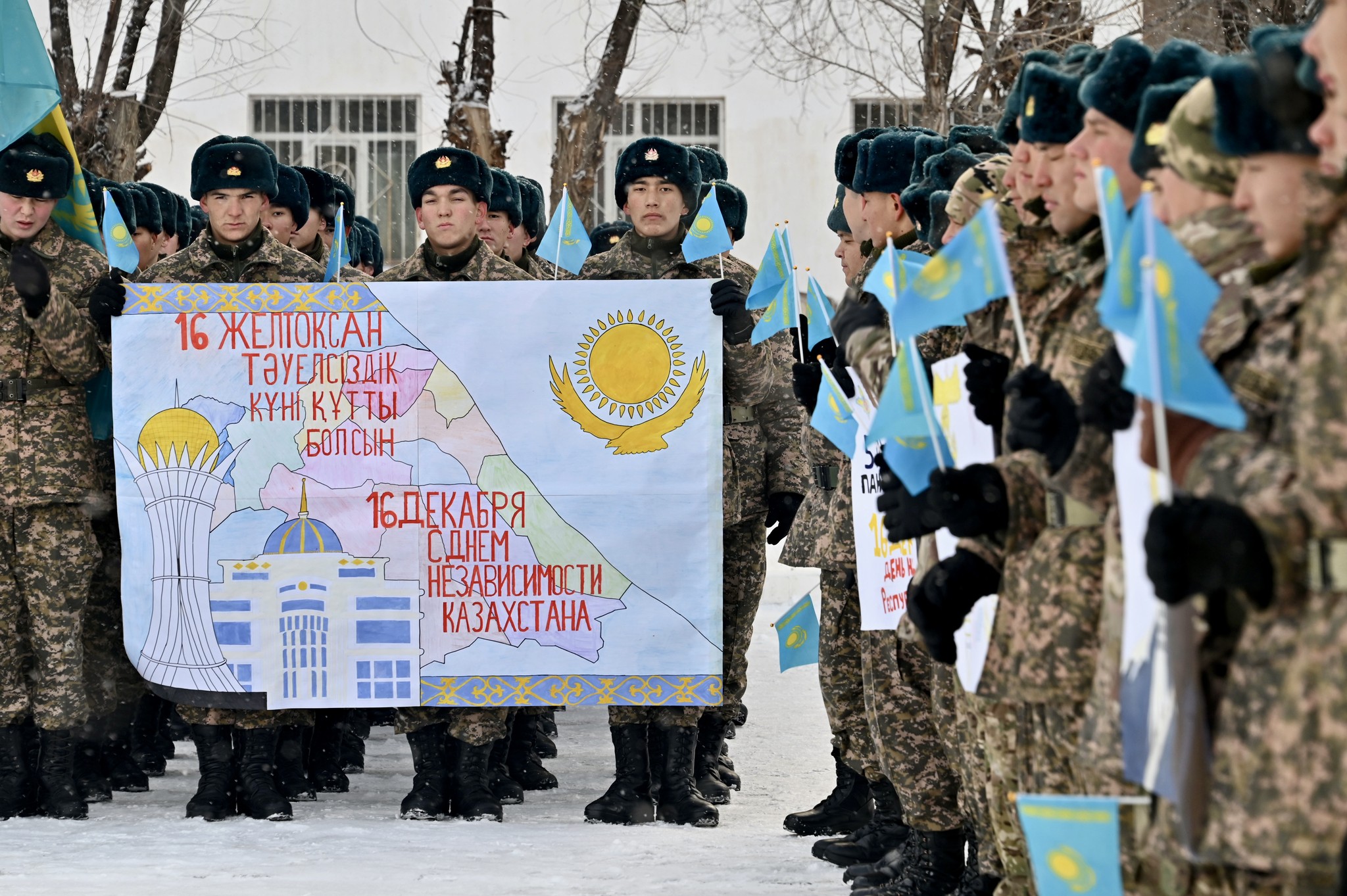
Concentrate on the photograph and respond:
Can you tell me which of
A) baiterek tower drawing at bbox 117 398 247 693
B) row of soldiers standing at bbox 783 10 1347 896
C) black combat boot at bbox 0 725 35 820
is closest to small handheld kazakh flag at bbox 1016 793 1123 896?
row of soldiers standing at bbox 783 10 1347 896

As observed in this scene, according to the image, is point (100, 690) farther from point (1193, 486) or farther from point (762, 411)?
point (1193, 486)

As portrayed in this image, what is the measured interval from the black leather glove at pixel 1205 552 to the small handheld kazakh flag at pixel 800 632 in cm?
412

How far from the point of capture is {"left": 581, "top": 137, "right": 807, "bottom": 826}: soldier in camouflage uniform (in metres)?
6.43

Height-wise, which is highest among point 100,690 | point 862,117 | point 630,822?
point 862,117

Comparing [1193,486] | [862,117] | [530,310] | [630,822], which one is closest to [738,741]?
[630,822]

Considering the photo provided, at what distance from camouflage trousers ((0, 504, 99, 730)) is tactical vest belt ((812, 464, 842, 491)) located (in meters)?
2.71

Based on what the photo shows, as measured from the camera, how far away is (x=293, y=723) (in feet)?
21.7

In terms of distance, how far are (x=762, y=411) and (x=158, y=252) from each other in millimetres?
3404

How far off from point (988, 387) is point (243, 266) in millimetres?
3677

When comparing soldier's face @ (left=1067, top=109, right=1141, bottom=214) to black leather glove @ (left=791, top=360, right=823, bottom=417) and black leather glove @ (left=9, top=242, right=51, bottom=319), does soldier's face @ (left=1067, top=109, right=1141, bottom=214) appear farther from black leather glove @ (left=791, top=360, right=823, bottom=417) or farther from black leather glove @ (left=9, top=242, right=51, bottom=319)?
black leather glove @ (left=9, top=242, right=51, bottom=319)

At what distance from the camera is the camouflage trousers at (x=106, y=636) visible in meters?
6.80

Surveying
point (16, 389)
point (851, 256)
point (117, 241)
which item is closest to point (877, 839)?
point (851, 256)

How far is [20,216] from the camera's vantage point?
642cm

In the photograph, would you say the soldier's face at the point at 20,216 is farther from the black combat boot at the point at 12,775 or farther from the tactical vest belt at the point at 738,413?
the tactical vest belt at the point at 738,413
